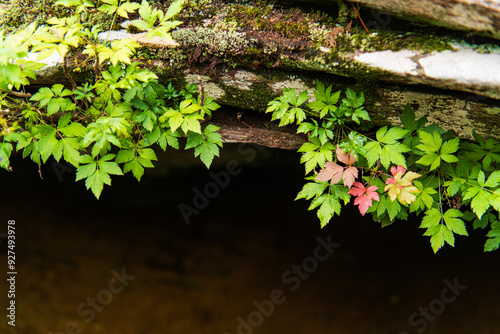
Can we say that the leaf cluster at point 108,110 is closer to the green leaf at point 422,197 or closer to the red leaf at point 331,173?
the red leaf at point 331,173

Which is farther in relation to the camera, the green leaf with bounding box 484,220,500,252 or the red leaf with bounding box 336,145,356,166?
the green leaf with bounding box 484,220,500,252

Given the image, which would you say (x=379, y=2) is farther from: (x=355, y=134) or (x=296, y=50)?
(x=355, y=134)

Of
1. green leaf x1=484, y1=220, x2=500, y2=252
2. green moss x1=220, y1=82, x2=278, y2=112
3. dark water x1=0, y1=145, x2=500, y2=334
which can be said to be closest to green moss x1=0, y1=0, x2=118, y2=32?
green moss x1=220, y1=82, x2=278, y2=112

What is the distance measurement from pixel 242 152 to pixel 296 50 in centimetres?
106

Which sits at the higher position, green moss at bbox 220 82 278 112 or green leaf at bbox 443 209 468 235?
green moss at bbox 220 82 278 112

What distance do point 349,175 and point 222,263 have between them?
1.84 metres

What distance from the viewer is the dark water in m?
2.96

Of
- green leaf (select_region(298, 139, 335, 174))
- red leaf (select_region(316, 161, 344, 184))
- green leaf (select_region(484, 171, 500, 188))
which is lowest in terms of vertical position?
red leaf (select_region(316, 161, 344, 184))

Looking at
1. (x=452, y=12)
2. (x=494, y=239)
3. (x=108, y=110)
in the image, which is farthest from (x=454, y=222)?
(x=108, y=110)

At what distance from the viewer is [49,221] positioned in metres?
3.08

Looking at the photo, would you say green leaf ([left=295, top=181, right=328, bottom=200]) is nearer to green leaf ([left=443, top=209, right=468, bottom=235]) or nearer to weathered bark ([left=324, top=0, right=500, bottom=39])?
green leaf ([left=443, top=209, right=468, bottom=235])

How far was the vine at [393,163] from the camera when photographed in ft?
5.57

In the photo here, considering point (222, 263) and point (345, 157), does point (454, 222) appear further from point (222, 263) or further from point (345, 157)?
point (222, 263)

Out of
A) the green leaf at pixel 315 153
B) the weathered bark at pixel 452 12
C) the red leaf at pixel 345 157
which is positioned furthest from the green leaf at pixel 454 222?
the weathered bark at pixel 452 12
